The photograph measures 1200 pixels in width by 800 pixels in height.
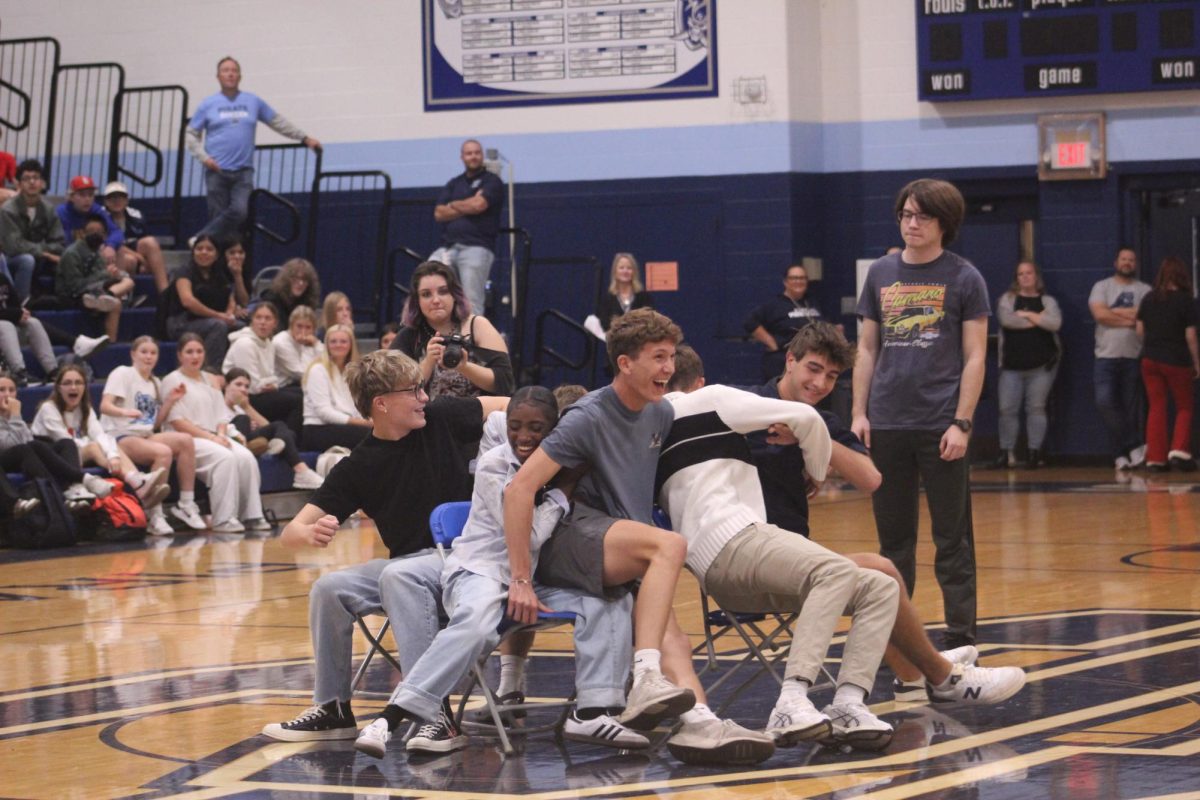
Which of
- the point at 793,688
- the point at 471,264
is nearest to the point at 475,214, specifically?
the point at 471,264

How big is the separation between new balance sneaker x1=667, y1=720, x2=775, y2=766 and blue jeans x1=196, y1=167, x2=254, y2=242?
37.6 ft

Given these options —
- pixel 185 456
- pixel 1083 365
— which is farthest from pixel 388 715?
pixel 1083 365

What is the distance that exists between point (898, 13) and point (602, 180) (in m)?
2.96

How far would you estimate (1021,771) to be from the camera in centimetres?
482

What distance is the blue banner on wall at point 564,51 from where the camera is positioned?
53.8ft

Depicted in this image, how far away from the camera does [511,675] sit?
5.85 m

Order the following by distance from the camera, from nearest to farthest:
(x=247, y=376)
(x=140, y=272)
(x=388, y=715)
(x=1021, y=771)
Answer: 1. (x=1021, y=771)
2. (x=388, y=715)
3. (x=247, y=376)
4. (x=140, y=272)

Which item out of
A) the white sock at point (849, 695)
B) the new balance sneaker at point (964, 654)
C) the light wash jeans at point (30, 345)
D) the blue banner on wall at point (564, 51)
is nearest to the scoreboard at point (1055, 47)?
the blue banner on wall at point (564, 51)

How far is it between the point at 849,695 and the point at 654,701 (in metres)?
0.58

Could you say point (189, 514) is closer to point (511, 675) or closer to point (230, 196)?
point (230, 196)

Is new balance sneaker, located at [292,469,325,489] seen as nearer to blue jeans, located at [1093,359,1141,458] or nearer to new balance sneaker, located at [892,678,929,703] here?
blue jeans, located at [1093,359,1141,458]

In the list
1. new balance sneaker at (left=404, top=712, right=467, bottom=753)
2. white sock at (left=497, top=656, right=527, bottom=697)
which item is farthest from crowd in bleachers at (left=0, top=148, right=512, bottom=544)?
new balance sneaker at (left=404, top=712, right=467, bottom=753)

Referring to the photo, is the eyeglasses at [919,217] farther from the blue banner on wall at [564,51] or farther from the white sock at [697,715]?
the blue banner on wall at [564,51]

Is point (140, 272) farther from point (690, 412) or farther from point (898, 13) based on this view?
point (690, 412)
